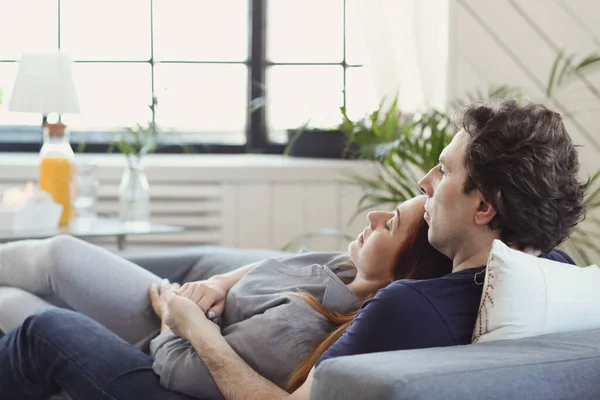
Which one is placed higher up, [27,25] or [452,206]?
[27,25]

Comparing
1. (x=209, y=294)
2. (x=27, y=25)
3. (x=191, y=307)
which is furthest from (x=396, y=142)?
(x=27, y=25)

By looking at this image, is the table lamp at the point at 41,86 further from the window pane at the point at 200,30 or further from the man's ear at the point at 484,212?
the man's ear at the point at 484,212

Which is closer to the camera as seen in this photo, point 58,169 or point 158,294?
point 158,294

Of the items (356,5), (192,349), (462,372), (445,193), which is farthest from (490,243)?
(356,5)

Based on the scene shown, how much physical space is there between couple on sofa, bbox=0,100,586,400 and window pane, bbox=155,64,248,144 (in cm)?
155

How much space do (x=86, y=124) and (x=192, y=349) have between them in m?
2.27

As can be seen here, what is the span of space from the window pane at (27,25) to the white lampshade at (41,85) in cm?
95

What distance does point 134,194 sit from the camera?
126 inches

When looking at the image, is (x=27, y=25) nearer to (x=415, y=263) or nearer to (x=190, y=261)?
(x=190, y=261)

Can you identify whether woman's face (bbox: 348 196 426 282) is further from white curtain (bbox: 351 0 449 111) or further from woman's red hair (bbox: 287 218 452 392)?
white curtain (bbox: 351 0 449 111)

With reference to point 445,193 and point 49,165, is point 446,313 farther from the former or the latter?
point 49,165

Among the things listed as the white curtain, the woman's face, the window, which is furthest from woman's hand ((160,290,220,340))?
the window

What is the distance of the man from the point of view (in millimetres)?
1489

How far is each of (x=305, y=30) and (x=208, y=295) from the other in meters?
2.13
